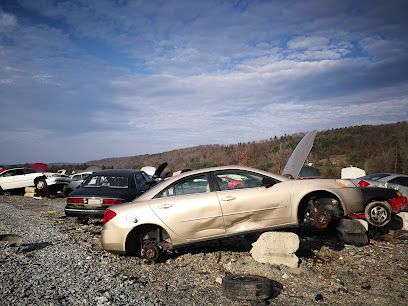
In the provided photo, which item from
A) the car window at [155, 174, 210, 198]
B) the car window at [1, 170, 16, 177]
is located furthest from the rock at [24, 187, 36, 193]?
the car window at [155, 174, 210, 198]

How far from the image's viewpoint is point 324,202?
247 inches

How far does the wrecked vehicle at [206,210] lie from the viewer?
5.63 m

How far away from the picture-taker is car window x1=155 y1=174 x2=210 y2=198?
5.87 meters

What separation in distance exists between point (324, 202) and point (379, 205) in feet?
7.01

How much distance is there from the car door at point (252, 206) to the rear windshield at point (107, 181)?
412cm

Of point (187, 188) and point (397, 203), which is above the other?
point (187, 188)

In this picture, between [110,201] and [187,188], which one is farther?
[110,201]

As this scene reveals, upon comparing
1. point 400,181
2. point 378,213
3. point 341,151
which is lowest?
point 378,213

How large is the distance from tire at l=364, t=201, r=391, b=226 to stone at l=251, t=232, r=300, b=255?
3.03 meters

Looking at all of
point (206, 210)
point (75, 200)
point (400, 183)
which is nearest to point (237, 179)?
point (206, 210)

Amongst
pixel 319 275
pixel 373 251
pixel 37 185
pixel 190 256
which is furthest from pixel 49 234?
pixel 37 185

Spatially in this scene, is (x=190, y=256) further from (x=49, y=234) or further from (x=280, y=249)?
(x=49, y=234)

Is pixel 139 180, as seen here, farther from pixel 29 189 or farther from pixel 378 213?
pixel 29 189

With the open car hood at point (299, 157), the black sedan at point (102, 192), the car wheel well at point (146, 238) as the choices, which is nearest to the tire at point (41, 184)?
the black sedan at point (102, 192)
